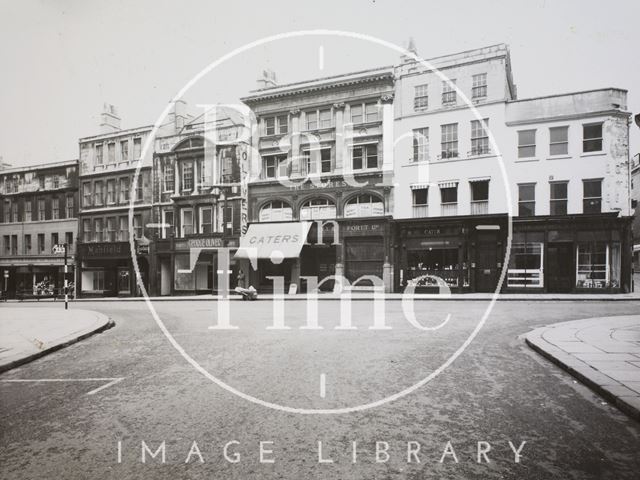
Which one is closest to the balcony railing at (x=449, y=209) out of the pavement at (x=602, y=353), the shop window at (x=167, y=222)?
the pavement at (x=602, y=353)

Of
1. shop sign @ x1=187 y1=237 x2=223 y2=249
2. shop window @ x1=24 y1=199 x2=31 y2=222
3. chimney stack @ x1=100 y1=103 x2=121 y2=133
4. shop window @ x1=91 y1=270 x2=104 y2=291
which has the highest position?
chimney stack @ x1=100 y1=103 x2=121 y2=133

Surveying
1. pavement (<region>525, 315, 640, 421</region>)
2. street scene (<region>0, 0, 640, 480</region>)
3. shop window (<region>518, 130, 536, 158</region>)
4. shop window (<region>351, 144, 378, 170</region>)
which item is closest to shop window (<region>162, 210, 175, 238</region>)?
street scene (<region>0, 0, 640, 480</region>)

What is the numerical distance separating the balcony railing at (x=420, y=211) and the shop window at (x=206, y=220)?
13789mm

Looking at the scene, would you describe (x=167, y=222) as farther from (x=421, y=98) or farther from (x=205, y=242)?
(x=421, y=98)

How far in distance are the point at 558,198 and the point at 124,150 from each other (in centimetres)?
3028

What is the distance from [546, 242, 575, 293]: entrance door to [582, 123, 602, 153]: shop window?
16.6 feet

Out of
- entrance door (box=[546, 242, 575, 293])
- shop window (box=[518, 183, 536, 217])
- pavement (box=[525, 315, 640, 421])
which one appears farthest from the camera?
shop window (box=[518, 183, 536, 217])

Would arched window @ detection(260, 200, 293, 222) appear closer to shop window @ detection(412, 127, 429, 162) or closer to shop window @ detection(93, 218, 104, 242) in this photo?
shop window @ detection(412, 127, 429, 162)

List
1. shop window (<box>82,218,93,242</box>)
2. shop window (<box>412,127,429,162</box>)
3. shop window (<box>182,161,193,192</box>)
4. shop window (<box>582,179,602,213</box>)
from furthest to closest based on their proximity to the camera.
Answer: shop window (<box>82,218,93,242</box>) → shop window (<box>182,161,193,192</box>) → shop window (<box>412,127,429,162</box>) → shop window (<box>582,179,602,213</box>)

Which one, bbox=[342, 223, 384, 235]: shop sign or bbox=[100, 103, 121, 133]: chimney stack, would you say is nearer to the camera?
bbox=[342, 223, 384, 235]: shop sign

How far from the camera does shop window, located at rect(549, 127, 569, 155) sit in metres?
23.3

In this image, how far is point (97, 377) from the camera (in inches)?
258

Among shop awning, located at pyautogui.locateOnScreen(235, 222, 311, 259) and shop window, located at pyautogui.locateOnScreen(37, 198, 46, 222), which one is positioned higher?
shop window, located at pyautogui.locateOnScreen(37, 198, 46, 222)

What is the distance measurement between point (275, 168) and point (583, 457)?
1055 inches
